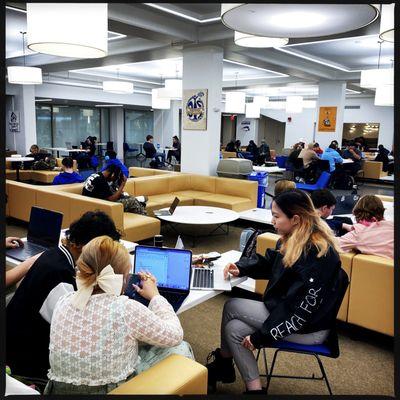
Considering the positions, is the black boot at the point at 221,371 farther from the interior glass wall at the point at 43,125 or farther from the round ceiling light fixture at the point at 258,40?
the interior glass wall at the point at 43,125

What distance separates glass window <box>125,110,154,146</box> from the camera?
67.8ft

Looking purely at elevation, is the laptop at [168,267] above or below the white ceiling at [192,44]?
below

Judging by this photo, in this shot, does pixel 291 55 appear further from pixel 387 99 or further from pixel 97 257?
pixel 97 257

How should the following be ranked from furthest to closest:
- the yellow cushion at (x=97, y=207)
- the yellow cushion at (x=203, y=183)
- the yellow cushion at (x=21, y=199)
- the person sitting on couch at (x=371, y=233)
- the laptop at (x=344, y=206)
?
the yellow cushion at (x=203, y=183) < the yellow cushion at (x=21, y=199) < the laptop at (x=344, y=206) < the yellow cushion at (x=97, y=207) < the person sitting on couch at (x=371, y=233)

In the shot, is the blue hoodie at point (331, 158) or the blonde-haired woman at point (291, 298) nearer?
the blonde-haired woman at point (291, 298)

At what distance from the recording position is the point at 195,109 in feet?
26.9

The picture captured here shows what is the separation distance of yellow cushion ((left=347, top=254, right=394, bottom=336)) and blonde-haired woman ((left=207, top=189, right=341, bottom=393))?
0.96 metres

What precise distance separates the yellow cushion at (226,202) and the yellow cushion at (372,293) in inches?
136

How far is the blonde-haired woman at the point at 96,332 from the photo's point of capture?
1.63 m

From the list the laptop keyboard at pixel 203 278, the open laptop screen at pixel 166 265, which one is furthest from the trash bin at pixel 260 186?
the open laptop screen at pixel 166 265

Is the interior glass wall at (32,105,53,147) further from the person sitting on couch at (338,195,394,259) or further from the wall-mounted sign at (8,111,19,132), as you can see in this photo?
the person sitting on couch at (338,195,394,259)

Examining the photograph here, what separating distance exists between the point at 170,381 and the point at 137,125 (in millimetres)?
20375

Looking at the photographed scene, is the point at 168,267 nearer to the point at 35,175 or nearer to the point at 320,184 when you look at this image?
the point at 320,184

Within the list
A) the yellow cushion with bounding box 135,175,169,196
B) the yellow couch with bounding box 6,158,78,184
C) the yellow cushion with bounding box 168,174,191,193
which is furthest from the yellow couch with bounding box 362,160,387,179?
the yellow couch with bounding box 6,158,78,184
